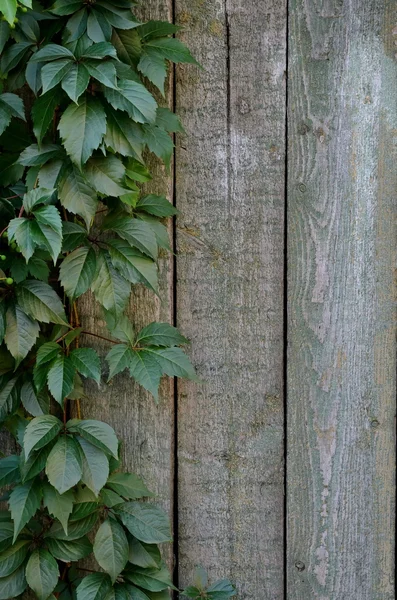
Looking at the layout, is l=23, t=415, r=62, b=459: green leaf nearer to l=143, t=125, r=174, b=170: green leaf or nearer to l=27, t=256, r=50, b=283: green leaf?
l=27, t=256, r=50, b=283: green leaf

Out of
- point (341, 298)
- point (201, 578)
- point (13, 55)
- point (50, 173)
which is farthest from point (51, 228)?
point (201, 578)

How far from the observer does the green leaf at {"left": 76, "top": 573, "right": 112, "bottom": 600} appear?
4.50 feet

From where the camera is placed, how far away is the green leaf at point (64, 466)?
1321 millimetres

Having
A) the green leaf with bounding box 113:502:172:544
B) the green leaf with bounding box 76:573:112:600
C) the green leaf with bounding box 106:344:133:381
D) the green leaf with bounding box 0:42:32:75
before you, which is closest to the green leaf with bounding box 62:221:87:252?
the green leaf with bounding box 106:344:133:381

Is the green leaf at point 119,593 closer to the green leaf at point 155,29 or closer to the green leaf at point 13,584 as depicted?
the green leaf at point 13,584

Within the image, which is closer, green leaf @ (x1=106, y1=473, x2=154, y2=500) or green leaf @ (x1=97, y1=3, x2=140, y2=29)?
green leaf @ (x1=97, y1=3, x2=140, y2=29)

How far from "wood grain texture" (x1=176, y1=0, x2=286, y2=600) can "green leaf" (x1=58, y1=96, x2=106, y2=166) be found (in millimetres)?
251

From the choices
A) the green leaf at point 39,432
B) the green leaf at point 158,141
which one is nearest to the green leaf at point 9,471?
the green leaf at point 39,432

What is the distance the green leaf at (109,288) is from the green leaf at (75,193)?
0.29 ft

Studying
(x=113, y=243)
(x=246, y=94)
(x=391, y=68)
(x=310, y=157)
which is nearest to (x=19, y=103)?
(x=113, y=243)

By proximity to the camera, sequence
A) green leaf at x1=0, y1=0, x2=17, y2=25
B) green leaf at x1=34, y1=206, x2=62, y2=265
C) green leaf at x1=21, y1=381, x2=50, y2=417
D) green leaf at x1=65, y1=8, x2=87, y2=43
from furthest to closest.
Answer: green leaf at x1=21, y1=381, x2=50, y2=417, green leaf at x1=65, y1=8, x2=87, y2=43, green leaf at x1=34, y1=206, x2=62, y2=265, green leaf at x1=0, y1=0, x2=17, y2=25

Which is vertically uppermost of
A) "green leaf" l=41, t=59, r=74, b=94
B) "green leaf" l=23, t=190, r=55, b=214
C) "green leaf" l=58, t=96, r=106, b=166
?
"green leaf" l=41, t=59, r=74, b=94

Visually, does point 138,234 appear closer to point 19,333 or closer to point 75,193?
point 75,193

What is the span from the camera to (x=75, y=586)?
151 centimetres
